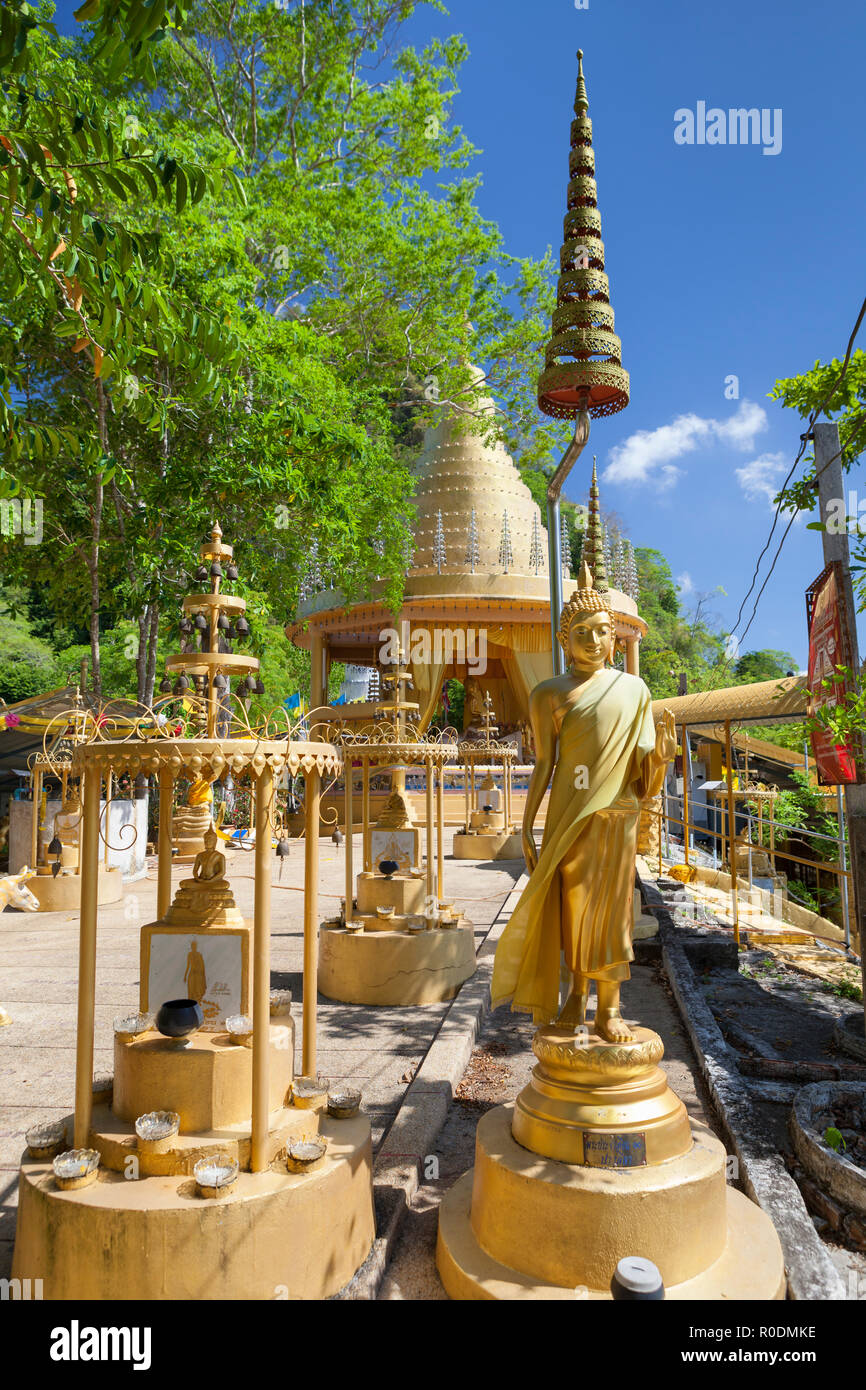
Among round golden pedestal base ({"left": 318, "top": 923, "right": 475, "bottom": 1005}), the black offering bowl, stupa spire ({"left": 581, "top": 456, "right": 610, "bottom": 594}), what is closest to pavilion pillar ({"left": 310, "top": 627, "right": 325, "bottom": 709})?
round golden pedestal base ({"left": 318, "top": 923, "right": 475, "bottom": 1005})

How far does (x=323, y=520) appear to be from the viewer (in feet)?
46.1

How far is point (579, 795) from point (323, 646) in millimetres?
25429

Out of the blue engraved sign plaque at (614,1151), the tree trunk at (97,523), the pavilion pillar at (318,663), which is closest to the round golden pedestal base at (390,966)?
the blue engraved sign plaque at (614,1151)

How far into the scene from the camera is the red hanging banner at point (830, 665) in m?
6.23

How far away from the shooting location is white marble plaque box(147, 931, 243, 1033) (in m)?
4.04

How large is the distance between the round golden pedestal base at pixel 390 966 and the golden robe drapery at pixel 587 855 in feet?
13.6

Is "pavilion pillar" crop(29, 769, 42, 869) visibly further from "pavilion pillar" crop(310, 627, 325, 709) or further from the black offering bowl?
"pavilion pillar" crop(310, 627, 325, 709)

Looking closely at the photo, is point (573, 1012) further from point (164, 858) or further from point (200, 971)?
point (164, 858)

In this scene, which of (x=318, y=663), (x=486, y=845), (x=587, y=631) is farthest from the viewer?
(x=318, y=663)

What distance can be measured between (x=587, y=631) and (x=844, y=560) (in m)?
3.69

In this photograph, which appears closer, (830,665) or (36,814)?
(830,665)

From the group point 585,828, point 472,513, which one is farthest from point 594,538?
point 472,513

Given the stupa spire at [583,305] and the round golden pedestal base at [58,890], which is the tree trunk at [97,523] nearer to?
the round golden pedestal base at [58,890]

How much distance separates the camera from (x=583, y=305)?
5.34m
